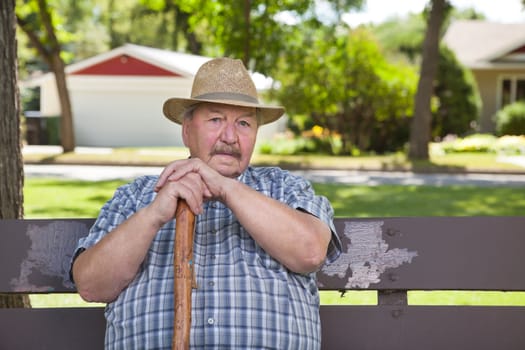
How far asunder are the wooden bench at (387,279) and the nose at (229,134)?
1.67ft

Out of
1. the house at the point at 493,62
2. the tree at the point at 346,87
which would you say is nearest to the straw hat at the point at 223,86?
the tree at the point at 346,87

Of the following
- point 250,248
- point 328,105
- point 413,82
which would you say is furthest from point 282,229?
point 413,82

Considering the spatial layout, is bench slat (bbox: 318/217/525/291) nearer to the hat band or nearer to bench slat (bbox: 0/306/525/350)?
bench slat (bbox: 0/306/525/350)

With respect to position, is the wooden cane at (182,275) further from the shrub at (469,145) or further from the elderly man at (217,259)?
the shrub at (469,145)

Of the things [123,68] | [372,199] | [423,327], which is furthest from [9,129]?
[123,68]

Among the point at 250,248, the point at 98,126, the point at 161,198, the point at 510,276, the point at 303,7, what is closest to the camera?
the point at 161,198

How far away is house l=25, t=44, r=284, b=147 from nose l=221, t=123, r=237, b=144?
25004 mm

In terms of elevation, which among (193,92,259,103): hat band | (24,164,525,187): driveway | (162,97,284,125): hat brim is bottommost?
(24,164,525,187): driveway

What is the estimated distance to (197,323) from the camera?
8.75ft

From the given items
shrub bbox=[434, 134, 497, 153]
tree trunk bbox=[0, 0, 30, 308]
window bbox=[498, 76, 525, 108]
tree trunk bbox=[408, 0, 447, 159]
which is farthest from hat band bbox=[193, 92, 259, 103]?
window bbox=[498, 76, 525, 108]

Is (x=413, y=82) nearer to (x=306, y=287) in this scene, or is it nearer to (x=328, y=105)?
(x=328, y=105)

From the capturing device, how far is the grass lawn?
10008 millimetres

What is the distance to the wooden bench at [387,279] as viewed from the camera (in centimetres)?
301

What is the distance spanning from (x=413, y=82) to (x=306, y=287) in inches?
777
